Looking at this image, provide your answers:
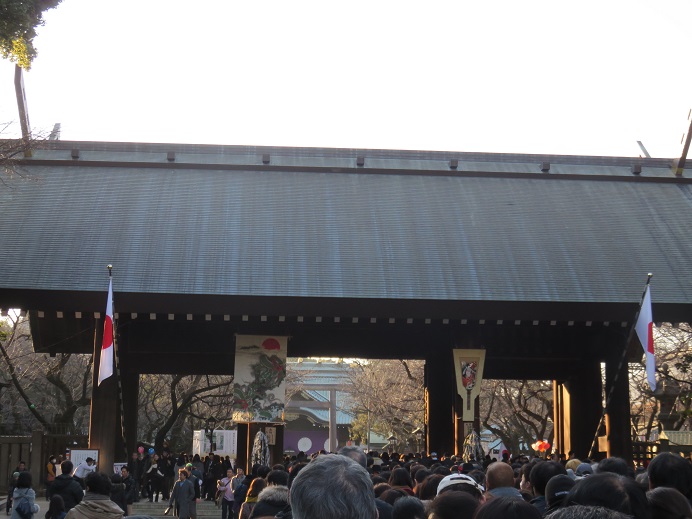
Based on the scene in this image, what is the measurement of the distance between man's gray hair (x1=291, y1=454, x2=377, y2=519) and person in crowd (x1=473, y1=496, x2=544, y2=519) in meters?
0.43

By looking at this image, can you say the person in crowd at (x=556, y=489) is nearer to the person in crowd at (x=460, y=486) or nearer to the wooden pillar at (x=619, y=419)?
the person in crowd at (x=460, y=486)

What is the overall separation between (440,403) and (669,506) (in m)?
16.3

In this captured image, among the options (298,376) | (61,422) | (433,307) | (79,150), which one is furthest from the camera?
(298,376)

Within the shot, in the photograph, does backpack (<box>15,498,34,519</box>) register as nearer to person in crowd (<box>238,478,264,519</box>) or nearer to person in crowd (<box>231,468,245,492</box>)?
person in crowd (<box>238,478,264,519</box>)

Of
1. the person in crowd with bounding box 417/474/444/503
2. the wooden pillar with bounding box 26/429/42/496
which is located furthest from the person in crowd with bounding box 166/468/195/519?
the person in crowd with bounding box 417/474/444/503

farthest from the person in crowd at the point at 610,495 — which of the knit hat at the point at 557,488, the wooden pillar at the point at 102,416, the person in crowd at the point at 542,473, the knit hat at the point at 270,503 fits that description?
the wooden pillar at the point at 102,416

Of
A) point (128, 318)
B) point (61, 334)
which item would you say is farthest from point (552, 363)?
point (61, 334)

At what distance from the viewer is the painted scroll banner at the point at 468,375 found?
1930cm

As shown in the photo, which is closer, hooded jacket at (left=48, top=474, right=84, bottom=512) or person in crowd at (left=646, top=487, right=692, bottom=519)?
person in crowd at (left=646, top=487, right=692, bottom=519)

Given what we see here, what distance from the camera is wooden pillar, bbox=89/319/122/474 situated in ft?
56.7

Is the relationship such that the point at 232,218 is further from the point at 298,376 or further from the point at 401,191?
the point at 298,376

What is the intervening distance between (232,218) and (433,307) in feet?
18.7

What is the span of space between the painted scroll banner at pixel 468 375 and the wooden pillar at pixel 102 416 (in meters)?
7.55

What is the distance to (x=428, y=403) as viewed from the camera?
20641 millimetres
